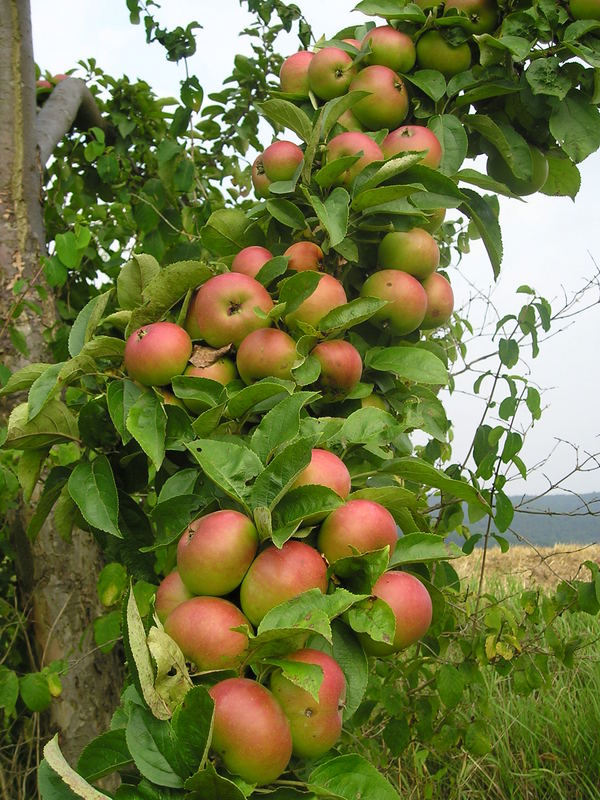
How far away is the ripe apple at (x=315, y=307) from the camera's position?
37.7 inches

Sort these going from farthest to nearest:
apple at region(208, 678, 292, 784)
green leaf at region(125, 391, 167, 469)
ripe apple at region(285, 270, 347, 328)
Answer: ripe apple at region(285, 270, 347, 328), green leaf at region(125, 391, 167, 469), apple at region(208, 678, 292, 784)

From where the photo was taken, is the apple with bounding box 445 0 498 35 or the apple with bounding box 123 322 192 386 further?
the apple with bounding box 445 0 498 35

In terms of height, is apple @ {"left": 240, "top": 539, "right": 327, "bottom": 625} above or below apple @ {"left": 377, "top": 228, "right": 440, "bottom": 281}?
below

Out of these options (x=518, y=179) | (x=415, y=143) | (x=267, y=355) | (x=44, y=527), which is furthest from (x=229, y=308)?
(x=44, y=527)

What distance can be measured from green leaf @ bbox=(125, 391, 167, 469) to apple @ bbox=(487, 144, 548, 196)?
79 centimetres

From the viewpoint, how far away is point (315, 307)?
959 millimetres

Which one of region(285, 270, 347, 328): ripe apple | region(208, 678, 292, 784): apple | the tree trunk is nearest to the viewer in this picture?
region(208, 678, 292, 784): apple

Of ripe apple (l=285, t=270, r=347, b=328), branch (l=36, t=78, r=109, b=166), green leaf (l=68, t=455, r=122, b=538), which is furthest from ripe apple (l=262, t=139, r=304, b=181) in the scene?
branch (l=36, t=78, r=109, b=166)

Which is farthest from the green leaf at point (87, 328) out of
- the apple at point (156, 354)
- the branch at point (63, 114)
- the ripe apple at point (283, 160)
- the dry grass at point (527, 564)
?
the dry grass at point (527, 564)

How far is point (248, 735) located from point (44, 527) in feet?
3.60

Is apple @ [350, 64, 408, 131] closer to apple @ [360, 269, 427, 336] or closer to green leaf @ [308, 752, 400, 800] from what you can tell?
apple @ [360, 269, 427, 336]

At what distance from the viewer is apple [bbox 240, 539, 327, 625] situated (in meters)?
0.69

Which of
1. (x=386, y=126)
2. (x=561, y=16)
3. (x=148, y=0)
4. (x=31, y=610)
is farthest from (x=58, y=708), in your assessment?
(x=148, y=0)

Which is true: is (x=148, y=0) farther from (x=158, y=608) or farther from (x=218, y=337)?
(x=158, y=608)
